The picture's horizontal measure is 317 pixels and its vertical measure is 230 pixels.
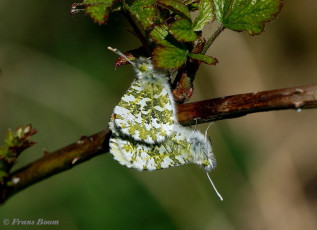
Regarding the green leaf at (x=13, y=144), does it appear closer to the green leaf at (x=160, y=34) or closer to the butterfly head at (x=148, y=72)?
the butterfly head at (x=148, y=72)

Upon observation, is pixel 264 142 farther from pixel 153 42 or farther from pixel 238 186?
pixel 153 42

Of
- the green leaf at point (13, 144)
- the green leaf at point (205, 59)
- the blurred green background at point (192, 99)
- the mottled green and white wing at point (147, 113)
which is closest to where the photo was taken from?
the green leaf at point (205, 59)

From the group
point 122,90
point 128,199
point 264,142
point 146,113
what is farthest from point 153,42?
point 264,142

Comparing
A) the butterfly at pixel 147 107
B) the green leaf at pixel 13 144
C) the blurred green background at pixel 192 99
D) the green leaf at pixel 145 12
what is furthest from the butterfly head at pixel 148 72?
the blurred green background at pixel 192 99

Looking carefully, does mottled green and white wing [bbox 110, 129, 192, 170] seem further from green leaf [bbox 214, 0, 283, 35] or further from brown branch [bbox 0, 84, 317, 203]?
green leaf [bbox 214, 0, 283, 35]

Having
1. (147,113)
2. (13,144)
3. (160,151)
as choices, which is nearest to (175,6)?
(147,113)

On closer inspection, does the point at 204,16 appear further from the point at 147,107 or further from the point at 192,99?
the point at 192,99
